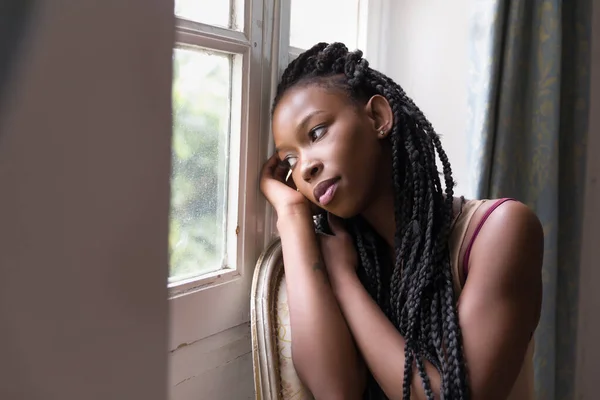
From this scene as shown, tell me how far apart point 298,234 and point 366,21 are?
771mm

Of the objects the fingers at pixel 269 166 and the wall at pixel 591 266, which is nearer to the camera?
the fingers at pixel 269 166

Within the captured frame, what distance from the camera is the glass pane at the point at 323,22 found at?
3.98 ft

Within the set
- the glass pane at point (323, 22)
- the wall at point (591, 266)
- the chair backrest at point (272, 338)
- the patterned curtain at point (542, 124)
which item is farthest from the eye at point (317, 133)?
the wall at point (591, 266)

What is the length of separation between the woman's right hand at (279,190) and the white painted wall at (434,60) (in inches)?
22.2

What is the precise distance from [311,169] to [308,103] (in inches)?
4.9

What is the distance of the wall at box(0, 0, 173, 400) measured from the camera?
0.81 feet

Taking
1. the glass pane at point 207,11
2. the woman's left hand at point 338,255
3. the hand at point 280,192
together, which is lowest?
the woman's left hand at point 338,255

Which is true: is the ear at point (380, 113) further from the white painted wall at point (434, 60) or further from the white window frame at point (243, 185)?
the white painted wall at point (434, 60)

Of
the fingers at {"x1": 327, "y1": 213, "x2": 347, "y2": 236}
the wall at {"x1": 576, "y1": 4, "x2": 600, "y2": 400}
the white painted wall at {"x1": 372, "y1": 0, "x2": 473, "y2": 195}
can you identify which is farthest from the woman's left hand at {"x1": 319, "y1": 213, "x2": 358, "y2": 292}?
the wall at {"x1": 576, "y1": 4, "x2": 600, "y2": 400}

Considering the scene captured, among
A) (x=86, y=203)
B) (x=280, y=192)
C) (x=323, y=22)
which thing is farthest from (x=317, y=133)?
(x=86, y=203)

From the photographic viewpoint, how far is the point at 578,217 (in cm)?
149

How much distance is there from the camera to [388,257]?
988 millimetres

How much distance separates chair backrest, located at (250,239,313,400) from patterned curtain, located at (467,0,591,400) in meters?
0.65

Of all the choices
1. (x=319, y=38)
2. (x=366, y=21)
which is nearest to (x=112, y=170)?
(x=319, y=38)
